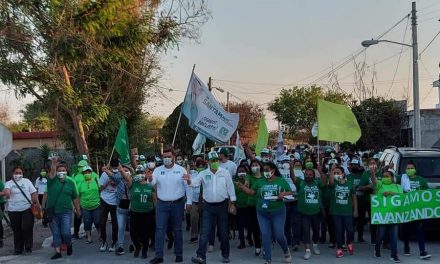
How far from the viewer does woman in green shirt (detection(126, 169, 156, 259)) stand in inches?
426

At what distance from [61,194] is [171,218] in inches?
86.5

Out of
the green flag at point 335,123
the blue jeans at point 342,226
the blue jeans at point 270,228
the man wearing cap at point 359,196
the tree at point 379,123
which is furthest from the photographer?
the tree at point 379,123

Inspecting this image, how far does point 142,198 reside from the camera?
10.8 meters

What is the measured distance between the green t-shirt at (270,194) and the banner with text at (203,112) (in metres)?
4.27

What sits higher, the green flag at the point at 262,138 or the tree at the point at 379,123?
the tree at the point at 379,123

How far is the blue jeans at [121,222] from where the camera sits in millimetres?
11156

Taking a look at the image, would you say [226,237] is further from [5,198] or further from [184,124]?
[184,124]

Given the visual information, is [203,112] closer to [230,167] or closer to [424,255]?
[230,167]

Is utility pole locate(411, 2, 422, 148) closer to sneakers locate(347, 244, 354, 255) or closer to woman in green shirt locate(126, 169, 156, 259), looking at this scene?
sneakers locate(347, 244, 354, 255)

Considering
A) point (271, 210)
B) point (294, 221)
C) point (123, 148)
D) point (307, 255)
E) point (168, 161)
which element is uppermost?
point (123, 148)

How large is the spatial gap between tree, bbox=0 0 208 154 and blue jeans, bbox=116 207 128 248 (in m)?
3.18

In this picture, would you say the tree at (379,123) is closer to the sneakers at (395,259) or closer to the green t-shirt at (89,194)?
the green t-shirt at (89,194)

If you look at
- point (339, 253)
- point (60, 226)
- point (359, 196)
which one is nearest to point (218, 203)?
point (339, 253)

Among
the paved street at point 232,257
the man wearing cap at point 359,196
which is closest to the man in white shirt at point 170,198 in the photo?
the paved street at point 232,257
